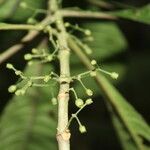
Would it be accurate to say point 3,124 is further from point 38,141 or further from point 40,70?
point 40,70

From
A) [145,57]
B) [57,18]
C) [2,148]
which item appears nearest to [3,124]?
[2,148]

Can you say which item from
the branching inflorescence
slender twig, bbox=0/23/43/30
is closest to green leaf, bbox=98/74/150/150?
the branching inflorescence

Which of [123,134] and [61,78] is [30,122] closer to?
[123,134]

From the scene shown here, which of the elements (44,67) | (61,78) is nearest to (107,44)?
(44,67)

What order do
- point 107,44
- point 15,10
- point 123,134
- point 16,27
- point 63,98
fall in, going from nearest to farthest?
point 63,98, point 16,27, point 123,134, point 15,10, point 107,44

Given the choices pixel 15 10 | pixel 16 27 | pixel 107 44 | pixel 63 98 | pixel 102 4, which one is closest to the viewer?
pixel 63 98

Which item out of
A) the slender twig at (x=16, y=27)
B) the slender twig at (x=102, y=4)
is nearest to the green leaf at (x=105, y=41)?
the slender twig at (x=102, y=4)

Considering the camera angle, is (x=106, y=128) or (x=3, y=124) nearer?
(x=3, y=124)

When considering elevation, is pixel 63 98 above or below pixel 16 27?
below

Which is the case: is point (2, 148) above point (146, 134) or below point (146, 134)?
above
